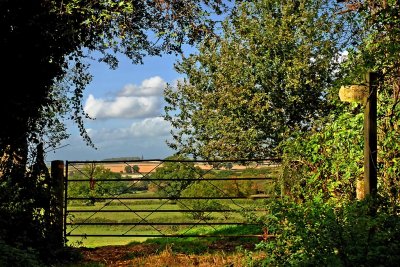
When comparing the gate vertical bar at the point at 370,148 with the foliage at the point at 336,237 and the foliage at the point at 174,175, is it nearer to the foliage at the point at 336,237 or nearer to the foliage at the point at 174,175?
the foliage at the point at 336,237

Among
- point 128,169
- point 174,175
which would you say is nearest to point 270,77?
point 174,175

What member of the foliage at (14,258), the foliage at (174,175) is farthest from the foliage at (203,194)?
the foliage at (14,258)

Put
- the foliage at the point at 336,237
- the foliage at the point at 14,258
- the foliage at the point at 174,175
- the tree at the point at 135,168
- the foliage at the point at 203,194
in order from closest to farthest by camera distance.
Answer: the foliage at the point at 336,237 → the foliage at the point at 14,258 → the tree at the point at 135,168 → the foliage at the point at 203,194 → the foliage at the point at 174,175

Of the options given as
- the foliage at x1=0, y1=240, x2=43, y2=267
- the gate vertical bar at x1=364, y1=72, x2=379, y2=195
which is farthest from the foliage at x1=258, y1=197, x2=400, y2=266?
the foliage at x1=0, y1=240, x2=43, y2=267

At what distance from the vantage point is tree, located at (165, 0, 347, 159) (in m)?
20.1

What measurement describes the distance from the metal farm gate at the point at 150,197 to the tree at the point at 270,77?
423 cm

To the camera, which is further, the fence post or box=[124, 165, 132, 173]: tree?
box=[124, 165, 132, 173]: tree

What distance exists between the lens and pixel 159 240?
42.9ft

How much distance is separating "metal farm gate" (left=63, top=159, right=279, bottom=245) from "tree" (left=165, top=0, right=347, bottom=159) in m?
4.23

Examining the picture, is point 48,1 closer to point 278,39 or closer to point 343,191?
point 343,191

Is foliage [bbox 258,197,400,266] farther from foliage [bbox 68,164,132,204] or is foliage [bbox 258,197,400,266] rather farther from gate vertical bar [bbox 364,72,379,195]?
foliage [bbox 68,164,132,204]

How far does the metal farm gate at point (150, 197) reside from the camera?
37.9 ft

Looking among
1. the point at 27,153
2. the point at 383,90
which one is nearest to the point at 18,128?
the point at 27,153

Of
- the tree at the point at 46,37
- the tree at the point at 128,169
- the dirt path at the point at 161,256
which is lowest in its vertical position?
the dirt path at the point at 161,256
